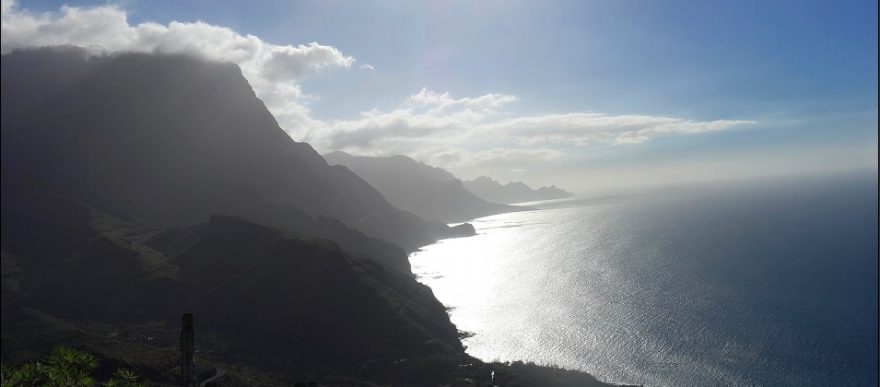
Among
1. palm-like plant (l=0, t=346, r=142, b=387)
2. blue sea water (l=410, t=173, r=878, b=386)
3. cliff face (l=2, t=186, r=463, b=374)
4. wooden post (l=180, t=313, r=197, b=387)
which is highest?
wooden post (l=180, t=313, r=197, b=387)

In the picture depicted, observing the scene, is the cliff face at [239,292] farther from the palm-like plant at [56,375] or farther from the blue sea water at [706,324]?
the palm-like plant at [56,375]

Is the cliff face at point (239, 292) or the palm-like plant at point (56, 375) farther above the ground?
the palm-like plant at point (56, 375)

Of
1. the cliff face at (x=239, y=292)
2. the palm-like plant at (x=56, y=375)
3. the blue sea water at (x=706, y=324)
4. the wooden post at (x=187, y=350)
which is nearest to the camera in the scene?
the wooden post at (x=187, y=350)

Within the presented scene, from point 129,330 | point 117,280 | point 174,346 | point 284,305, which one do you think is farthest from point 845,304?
point 117,280

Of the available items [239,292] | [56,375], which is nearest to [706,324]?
[239,292]

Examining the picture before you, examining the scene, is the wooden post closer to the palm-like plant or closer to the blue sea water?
the palm-like plant

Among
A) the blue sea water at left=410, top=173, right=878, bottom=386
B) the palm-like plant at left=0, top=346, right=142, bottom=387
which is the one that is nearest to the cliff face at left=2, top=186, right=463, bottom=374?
the blue sea water at left=410, top=173, right=878, bottom=386

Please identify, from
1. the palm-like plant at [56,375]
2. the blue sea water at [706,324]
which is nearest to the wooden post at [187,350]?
the palm-like plant at [56,375]

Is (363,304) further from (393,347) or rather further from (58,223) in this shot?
(58,223)

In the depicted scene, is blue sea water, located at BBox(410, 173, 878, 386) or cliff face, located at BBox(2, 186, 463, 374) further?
cliff face, located at BBox(2, 186, 463, 374)

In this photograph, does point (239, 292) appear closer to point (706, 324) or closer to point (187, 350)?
point (187, 350)

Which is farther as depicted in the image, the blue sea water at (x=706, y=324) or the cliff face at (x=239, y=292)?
the cliff face at (x=239, y=292)

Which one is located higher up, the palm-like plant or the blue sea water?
the palm-like plant
